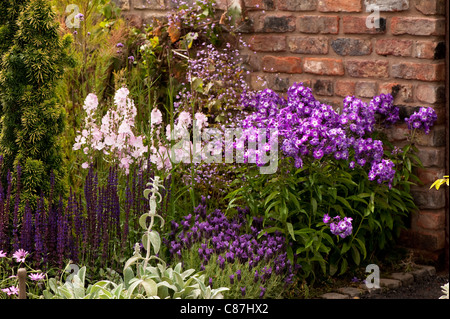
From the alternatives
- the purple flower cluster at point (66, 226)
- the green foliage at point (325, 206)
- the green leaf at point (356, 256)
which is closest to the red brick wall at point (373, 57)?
the green foliage at point (325, 206)

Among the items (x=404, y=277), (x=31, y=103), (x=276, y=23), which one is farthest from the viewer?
(x=276, y=23)

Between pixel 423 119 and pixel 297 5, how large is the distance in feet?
4.86

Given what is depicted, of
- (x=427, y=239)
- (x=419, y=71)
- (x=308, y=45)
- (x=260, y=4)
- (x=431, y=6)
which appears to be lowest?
(x=427, y=239)

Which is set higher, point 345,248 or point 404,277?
point 345,248

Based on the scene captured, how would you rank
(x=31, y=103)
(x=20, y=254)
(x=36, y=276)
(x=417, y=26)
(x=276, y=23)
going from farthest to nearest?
(x=276, y=23) < (x=417, y=26) < (x=31, y=103) < (x=20, y=254) < (x=36, y=276)

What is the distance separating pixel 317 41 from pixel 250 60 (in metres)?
0.73

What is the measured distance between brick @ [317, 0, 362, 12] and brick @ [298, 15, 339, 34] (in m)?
0.06

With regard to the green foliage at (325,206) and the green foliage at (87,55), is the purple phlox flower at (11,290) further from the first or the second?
the green foliage at (87,55)

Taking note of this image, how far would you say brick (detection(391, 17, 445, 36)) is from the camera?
493cm

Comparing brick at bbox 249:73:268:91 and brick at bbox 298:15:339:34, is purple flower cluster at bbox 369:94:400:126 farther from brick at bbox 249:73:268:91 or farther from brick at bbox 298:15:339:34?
brick at bbox 249:73:268:91

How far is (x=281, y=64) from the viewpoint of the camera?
5832mm

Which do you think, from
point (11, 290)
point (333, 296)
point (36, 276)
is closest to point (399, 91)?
point (333, 296)

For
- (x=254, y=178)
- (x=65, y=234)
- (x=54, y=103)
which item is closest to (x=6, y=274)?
(x=65, y=234)

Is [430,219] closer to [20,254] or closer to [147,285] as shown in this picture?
[147,285]
